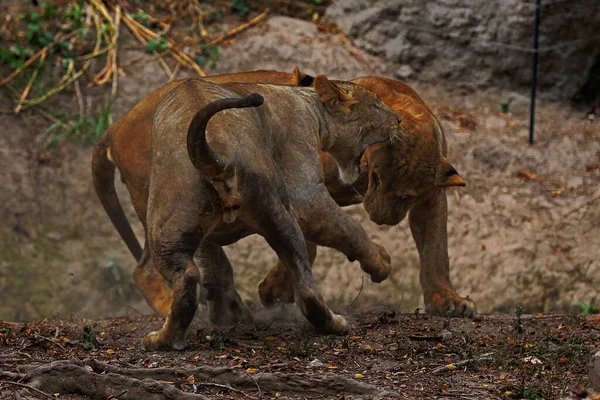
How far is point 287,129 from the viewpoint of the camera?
241 inches

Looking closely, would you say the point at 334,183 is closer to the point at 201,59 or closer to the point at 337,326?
the point at 337,326

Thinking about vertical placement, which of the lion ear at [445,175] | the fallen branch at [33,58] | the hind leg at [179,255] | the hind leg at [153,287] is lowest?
the hind leg at [153,287]

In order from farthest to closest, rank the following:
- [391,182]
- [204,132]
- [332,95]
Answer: [391,182], [332,95], [204,132]

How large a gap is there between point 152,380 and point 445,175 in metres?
3.28

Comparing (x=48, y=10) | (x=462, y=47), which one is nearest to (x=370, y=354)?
(x=462, y=47)

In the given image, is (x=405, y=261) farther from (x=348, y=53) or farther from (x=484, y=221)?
(x=348, y=53)

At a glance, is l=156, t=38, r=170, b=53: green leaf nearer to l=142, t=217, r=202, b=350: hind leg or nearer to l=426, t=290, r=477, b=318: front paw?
l=426, t=290, r=477, b=318: front paw

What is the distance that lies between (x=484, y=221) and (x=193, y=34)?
3.82 m

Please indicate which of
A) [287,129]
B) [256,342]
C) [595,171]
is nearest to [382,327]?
[256,342]

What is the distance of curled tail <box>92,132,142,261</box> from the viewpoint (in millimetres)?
7438

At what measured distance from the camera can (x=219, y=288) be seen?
22.3ft

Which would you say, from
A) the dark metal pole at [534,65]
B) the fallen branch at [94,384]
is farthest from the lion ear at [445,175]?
the dark metal pole at [534,65]

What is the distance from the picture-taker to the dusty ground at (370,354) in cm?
482

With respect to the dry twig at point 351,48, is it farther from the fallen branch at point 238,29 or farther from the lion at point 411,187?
the lion at point 411,187
